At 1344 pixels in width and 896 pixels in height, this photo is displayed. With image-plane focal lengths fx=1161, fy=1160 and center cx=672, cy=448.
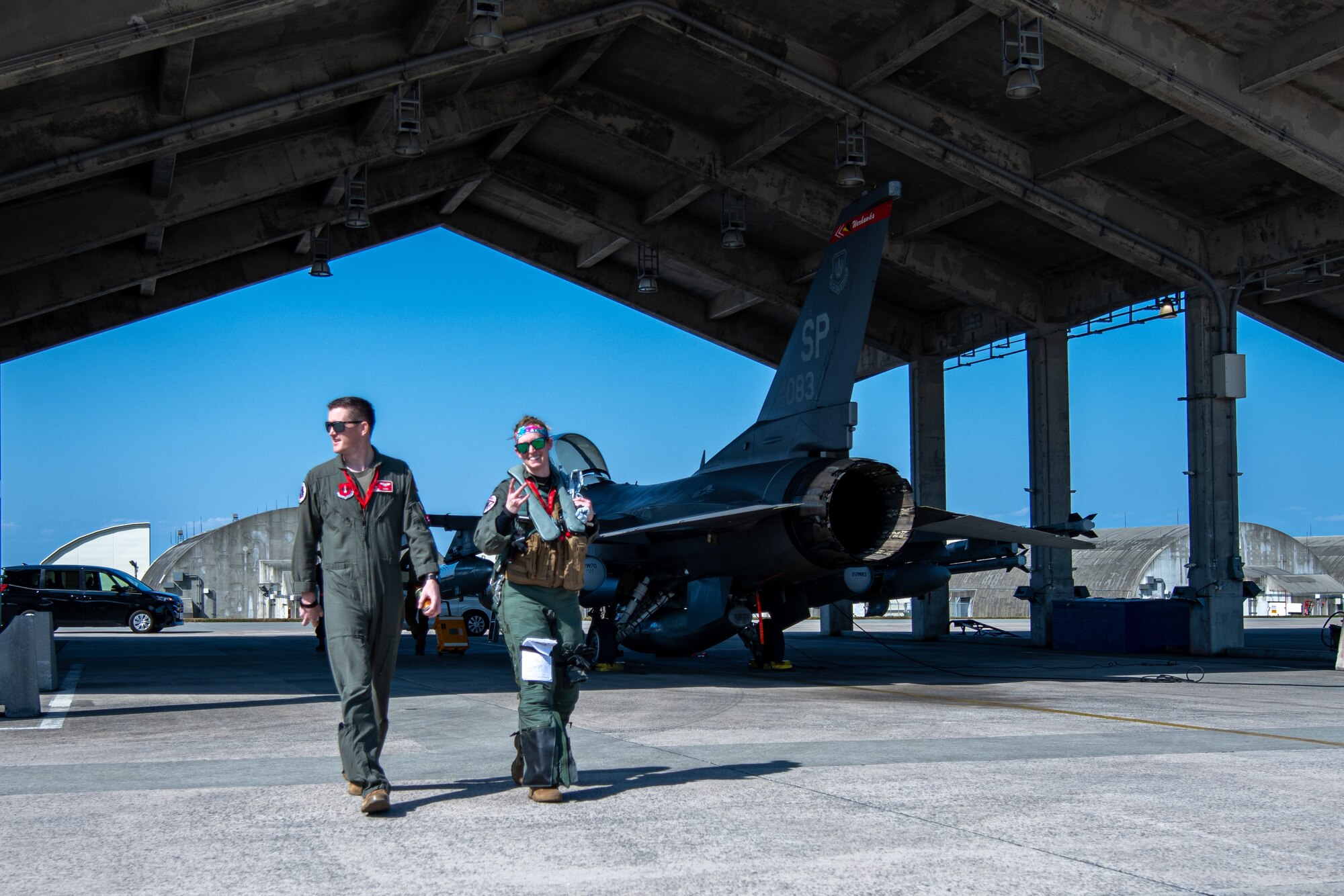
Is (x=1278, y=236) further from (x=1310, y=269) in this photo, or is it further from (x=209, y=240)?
(x=209, y=240)

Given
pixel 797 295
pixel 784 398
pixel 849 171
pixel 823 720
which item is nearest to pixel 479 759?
pixel 823 720

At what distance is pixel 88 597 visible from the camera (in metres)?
32.4

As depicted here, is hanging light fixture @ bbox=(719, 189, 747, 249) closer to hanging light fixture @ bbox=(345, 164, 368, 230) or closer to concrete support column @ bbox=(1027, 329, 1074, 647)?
hanging light fixture @ bbox=(345, 164, 368, 230)

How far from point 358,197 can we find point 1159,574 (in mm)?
46061

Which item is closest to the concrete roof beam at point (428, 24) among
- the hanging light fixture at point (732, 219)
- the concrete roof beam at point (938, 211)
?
the hanging light fixture at point (732, 219)

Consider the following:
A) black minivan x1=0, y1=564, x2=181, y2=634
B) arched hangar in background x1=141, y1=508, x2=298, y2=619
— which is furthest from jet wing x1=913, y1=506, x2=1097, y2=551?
arched hangar in background x1=141, y1=508, x2=298, y2=619

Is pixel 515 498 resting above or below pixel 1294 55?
below

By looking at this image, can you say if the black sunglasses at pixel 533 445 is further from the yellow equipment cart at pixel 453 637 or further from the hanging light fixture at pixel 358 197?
the hanging light fixture at pixel 358 197

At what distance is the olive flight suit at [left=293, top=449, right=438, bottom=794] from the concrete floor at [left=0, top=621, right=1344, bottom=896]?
0.48m

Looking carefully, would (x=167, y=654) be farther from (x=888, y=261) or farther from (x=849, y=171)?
(x=888, y=261)

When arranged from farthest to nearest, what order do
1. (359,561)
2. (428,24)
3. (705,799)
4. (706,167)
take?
(706,167), (428,24), (359,561), (705,799)

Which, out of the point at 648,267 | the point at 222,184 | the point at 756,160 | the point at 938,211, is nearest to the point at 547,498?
Result: the point at 222,184

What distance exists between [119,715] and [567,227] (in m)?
20.2

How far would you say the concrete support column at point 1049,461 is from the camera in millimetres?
25297
